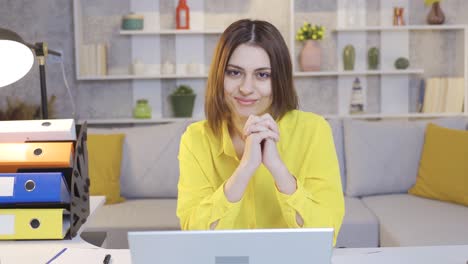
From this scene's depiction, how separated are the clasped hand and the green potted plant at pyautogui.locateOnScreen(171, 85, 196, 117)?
3142mm

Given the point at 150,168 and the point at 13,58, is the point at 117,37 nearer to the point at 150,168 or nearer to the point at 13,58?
the point at 150,168

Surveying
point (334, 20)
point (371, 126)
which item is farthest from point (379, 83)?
point (371, 126)

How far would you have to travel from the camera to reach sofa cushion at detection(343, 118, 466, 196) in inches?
142

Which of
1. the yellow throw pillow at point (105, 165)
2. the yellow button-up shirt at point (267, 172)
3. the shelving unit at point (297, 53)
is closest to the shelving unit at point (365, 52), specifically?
the shelving unit at point (297, 53)

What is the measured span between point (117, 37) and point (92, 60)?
1.03 ft

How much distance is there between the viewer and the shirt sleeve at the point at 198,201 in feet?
5.39

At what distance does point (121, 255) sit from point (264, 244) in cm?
57

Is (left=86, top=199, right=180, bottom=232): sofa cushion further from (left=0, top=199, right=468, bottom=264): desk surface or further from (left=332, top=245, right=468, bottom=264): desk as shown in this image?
(left=332, top=245, right=468, bottom=264): desk

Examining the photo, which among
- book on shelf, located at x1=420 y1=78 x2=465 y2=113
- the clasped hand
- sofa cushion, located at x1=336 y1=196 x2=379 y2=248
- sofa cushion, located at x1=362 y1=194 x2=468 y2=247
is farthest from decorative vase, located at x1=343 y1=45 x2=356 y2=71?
the clasped hand

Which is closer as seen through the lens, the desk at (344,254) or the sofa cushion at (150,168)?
the desk at (344,254)

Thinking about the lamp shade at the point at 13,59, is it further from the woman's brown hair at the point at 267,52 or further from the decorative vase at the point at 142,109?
the decorative vase at the point at 142,109

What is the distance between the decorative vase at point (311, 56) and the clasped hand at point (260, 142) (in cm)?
317

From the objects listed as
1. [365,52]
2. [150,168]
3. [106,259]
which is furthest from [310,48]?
[106,259]

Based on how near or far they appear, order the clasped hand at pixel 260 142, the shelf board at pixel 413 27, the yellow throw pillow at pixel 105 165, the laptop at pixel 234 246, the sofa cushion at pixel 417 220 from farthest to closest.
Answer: the shelf board at pixel 413 27
the yellow throw pillow at pixel 105 165
the sofa cushion at pixel 417 220
the clasped hand at pixel 260 142
the laptop at pixel 234 246
